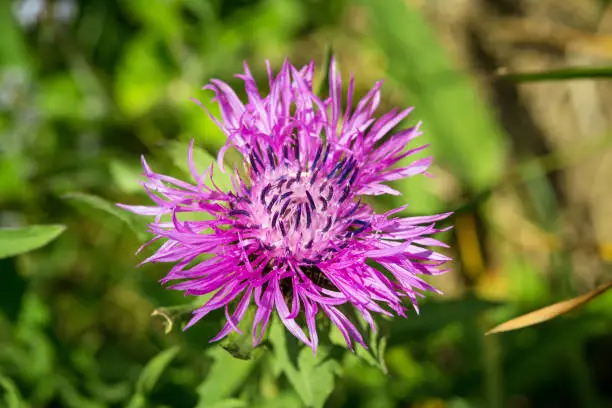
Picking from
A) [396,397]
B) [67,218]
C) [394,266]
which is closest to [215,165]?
[394,266]

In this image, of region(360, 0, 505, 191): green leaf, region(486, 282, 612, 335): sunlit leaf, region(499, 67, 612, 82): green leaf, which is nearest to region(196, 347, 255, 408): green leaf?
region(486, 282, 612, 335): sunlit leaf

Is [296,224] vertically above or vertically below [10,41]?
below

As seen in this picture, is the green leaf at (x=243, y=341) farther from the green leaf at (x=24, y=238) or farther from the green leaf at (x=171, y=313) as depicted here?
the green leaf at (x=24, y=238)

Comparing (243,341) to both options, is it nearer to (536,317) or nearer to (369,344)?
(369,344)

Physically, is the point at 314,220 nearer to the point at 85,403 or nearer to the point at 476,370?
the point at 85,403

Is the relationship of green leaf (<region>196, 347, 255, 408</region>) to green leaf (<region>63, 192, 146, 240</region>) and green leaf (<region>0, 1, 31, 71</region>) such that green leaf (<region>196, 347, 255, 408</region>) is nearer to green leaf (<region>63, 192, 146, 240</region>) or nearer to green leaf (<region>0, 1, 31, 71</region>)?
green leaf (<region>63, 192, 146, 240</region>)

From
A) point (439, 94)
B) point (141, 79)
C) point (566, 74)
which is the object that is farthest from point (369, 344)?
point (141, 79)

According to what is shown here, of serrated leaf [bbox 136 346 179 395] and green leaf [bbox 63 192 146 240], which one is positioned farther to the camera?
serrated leaf [bbox 136 346 179 395]
